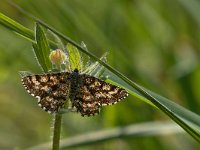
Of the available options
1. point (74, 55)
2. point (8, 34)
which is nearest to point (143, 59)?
point (8, 34)

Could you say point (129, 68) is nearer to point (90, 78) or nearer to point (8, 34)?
point (8, 34)

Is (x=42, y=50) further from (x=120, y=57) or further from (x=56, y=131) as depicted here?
(x=120, y=57)

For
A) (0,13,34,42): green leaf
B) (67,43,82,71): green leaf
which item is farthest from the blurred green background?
(67,43,82,71): green leaf

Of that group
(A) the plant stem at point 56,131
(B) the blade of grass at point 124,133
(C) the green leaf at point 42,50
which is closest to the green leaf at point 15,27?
(C) the green leaf at point 42,50

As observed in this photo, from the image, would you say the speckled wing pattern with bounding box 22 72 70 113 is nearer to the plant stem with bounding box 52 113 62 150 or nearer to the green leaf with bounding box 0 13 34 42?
the plant stem with bounding box 52 113 62 150

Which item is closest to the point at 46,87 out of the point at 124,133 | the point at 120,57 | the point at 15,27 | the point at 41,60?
the point at 41,60

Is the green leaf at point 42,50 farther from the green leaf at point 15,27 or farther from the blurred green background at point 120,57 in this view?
the blurred green background at point 120,57

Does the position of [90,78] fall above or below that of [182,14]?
below
